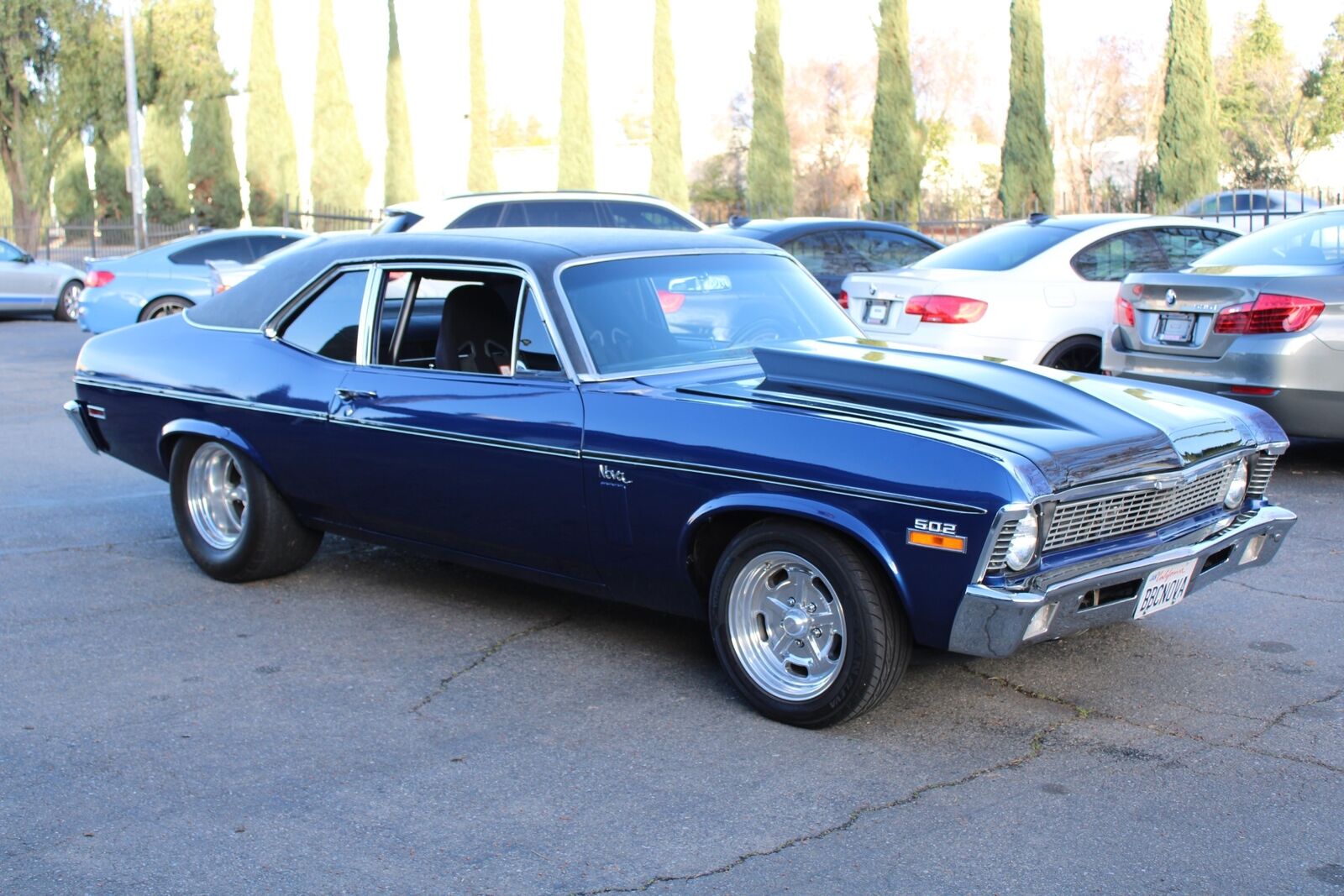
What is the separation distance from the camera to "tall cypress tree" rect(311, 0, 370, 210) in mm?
44594

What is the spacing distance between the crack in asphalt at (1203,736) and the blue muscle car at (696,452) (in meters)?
0.40

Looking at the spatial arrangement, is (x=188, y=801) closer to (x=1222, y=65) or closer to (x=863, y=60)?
(x=1222, y=65)

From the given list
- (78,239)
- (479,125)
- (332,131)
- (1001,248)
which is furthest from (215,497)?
(479,125)

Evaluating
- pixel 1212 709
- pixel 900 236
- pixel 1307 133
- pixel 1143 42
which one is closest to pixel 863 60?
pixel 1143 42

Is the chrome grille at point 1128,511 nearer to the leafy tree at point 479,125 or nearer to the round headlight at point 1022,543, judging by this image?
the round headlight at point 1022,543

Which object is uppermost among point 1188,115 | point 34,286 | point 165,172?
Result: point 1188,115

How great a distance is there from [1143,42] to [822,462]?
147ft

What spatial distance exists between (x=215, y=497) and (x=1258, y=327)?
558 centimetres

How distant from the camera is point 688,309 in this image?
550 cm

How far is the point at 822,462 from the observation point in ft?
14.1

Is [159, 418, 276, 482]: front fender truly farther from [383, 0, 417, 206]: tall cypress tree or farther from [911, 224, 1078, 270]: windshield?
[383, 0, 417, 206]: tall cypress tree

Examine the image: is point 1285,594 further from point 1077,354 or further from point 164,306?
point 164,306

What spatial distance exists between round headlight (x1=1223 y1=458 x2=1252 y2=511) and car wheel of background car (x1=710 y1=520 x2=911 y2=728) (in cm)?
140

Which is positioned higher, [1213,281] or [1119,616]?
[1213,281]
